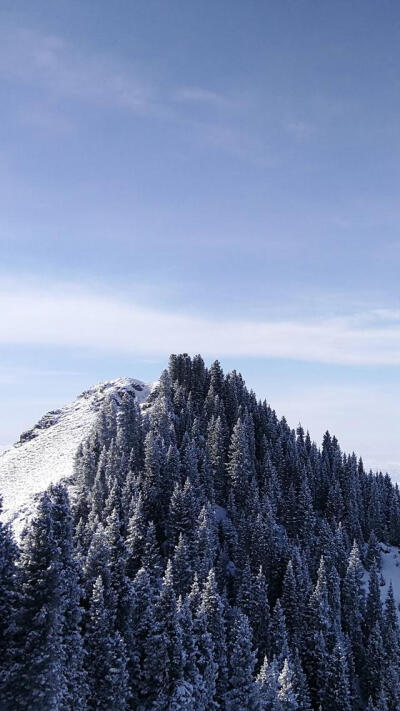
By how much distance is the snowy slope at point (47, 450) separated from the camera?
101m

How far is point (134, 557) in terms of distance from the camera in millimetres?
62406

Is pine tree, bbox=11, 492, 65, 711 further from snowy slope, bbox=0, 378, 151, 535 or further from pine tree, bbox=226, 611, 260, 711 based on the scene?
snowy slope, bbox=0, 378, 151, 535

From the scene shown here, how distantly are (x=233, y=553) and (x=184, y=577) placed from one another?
2097cm

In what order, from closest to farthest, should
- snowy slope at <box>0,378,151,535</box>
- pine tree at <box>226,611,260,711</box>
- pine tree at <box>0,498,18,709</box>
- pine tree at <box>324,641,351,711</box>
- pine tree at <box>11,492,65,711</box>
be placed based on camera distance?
pine tree at <box>11,492,65,711</box>
pine tree at <box>0,498,18,709</box>
pine tree at <box>226,611,260,711</box>
pine tree at <box>324,641,351,711</box>
snowy slope at <box>0,378,151,535</box>

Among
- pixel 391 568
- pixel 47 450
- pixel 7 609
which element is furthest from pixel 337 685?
pixel 47 450

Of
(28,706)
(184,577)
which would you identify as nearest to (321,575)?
(184,577)

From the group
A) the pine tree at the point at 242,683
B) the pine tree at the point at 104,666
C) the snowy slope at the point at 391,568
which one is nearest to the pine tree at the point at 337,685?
the pine tree at the point at 242,683

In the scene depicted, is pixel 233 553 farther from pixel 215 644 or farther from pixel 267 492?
pixel 215 644

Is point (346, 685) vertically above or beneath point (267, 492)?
beneath

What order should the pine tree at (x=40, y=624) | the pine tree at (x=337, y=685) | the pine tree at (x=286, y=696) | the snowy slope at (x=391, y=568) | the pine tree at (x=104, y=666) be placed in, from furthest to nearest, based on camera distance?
the snowy slope at (x=391, y=568) < the pine tree at (x=337, y=685) < the pine tree at (x=286, y=696) < the pine tree at (x=104, y=666) < the pine tree at (x=40, y=624)

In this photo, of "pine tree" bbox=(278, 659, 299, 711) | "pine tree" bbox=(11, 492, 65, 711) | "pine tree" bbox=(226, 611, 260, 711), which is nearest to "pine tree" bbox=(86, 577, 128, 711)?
"pine tree" bbox=(11, 492, 65, 711)

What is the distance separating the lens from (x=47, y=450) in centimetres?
13350

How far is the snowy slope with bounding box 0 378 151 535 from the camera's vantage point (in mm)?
100625

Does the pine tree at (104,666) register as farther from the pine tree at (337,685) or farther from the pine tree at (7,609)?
the pine tree at (337,685)
